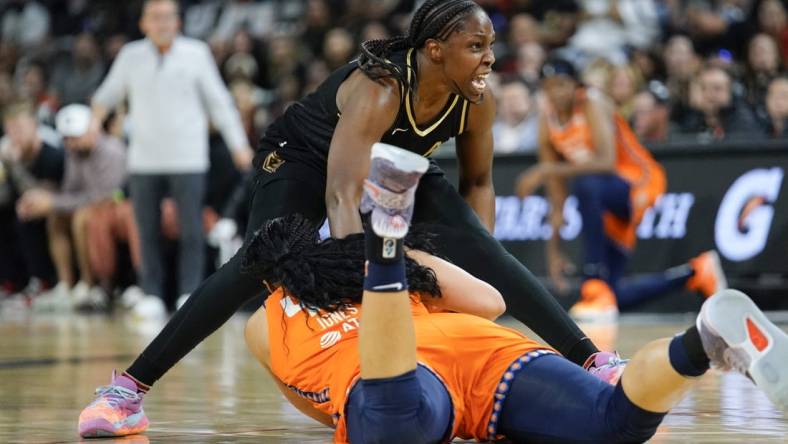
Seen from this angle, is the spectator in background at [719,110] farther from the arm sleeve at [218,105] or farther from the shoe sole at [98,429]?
the shoe sole at [98,429]

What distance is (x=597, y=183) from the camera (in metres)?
8.72

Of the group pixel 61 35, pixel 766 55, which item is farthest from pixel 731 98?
pixel 61 35

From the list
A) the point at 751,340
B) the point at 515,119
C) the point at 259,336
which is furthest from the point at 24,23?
the point at 751,340

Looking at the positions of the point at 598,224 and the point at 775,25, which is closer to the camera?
the point at 598,224

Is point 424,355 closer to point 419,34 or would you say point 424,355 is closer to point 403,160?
point 403,160

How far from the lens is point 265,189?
4.30 meters

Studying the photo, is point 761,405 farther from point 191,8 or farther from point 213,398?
point 191,8

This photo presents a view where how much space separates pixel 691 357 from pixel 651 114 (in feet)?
22.1

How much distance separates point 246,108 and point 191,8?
4.47 meters

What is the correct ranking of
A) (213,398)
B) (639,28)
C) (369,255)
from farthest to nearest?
(639,28), (213,398), (369,255)

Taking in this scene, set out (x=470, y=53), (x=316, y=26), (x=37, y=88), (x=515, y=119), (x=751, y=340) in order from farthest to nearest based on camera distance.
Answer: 1. (x=37, y=88)
2. (x=316, y=26)
3. (x=515, y=119)
4. (x=470, y=53)
5. (x=751, y=340)

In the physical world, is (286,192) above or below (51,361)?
above

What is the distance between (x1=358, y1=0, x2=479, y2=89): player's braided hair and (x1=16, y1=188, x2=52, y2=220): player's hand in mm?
7453


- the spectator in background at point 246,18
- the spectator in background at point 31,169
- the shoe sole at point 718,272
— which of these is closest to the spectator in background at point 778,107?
the shoe sole at point 718,272
